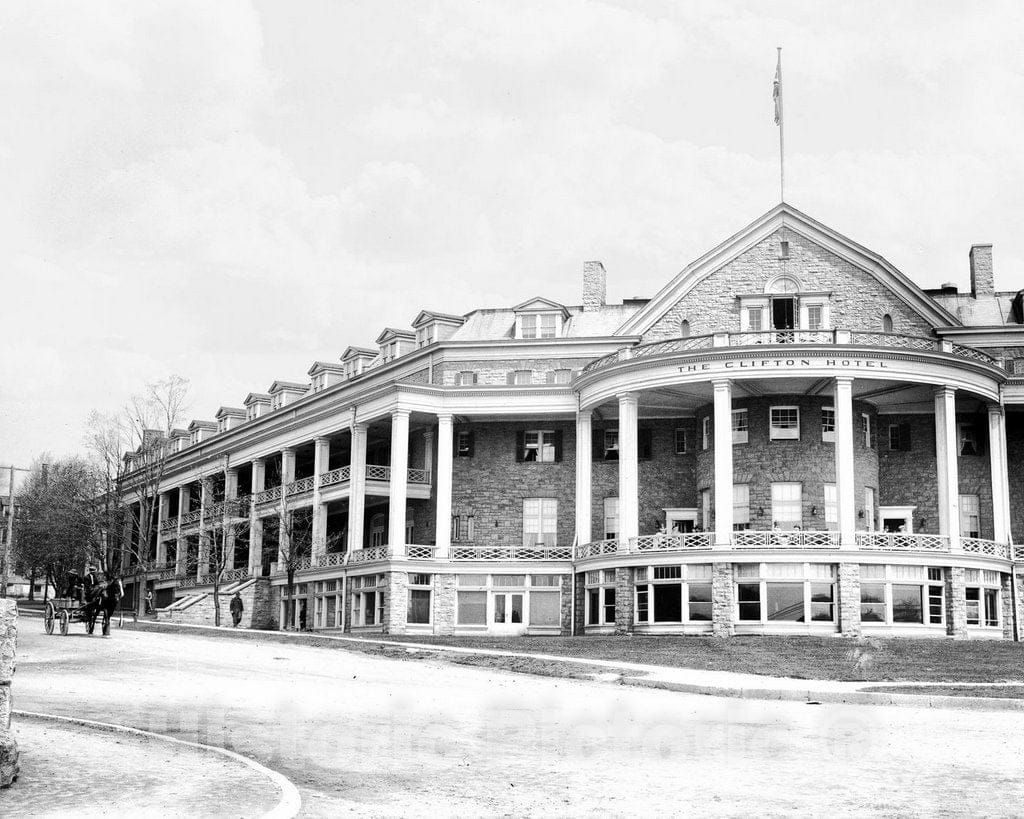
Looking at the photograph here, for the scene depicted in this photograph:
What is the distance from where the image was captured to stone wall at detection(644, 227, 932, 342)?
48219 mm

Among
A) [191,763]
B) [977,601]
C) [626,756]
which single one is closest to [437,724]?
[626,756]

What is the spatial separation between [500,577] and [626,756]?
34.7 meters

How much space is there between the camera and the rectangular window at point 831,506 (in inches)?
1746

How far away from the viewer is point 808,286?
159 ft

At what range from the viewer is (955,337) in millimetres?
49031

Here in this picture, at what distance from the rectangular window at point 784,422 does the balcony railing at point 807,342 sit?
3226 mm

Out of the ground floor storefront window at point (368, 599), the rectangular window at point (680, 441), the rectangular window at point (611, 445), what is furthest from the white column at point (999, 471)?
the ground floor storefront window at point (368, 599)

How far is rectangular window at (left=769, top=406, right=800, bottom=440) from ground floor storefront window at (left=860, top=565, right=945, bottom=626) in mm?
6166

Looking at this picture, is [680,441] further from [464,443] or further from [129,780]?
[129,780]

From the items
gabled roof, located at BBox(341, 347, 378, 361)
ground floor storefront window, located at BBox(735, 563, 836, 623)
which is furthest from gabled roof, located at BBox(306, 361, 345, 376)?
ground floor storefront window, located at BBox(735, 563, 836, 623)

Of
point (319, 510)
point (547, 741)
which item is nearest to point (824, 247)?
point (319, 510)

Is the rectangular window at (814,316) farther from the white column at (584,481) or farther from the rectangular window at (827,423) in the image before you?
the white column at (584,481)

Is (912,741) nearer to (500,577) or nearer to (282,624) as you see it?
(500,577)

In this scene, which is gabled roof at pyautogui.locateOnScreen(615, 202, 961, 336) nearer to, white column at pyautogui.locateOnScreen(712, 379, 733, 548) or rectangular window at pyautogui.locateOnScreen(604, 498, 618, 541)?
white column at pyautogui.locateOnScreen(712, 379, 733, 548)
